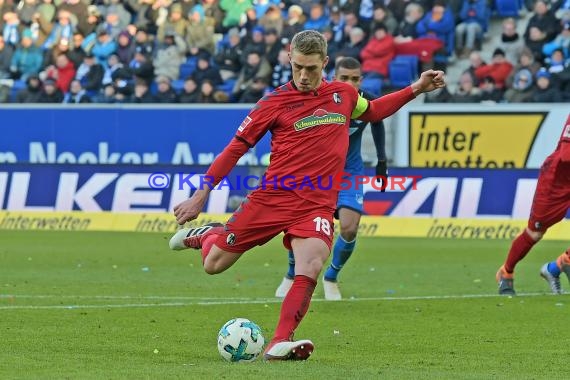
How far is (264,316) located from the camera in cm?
1144

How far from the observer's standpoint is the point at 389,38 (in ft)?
88.2

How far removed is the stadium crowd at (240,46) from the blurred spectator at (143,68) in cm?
2

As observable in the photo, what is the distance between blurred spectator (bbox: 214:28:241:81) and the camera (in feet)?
95.2

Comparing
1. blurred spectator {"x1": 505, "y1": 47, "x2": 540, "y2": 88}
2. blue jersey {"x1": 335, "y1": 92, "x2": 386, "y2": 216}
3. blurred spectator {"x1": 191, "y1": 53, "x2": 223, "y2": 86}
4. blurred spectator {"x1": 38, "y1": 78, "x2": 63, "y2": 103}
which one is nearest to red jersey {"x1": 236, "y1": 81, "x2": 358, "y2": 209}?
blue jersey {"x1": 335, "y1": 92, "x2": 386, "y2": 216}

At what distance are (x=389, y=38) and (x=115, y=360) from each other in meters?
19.2

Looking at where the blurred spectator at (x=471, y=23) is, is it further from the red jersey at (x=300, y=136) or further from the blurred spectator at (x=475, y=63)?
the red jersey at (x=300, y=136)

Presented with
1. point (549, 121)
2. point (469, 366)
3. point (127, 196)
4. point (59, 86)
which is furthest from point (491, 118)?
point (469, 366)

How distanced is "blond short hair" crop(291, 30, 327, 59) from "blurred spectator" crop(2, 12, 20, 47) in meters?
25.3

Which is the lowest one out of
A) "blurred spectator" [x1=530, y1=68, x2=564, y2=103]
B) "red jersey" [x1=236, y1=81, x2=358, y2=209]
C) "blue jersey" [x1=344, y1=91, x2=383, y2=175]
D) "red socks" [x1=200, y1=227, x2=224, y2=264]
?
"blurred spectator" [x1=530, y1=68, x2=564, y2=103]

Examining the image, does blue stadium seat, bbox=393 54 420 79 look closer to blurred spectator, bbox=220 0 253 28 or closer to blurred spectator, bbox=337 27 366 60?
blurred spectator, bbox=337 27 366 60

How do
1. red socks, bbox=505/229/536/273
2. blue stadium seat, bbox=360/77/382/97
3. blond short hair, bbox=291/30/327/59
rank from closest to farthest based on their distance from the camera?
blond short hair, bbox=291/30/327/59
red socks, bbox=505/229/536/273
blue stadium seat, bbox=360/77/382/97

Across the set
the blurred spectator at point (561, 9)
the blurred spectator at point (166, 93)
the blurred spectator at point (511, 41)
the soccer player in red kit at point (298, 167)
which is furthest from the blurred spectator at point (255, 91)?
the soccer player in red kit at point (298, 167)

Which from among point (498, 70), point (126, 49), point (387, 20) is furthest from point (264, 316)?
point (126, 49)

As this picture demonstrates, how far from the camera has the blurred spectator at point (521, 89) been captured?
82.1 ft
